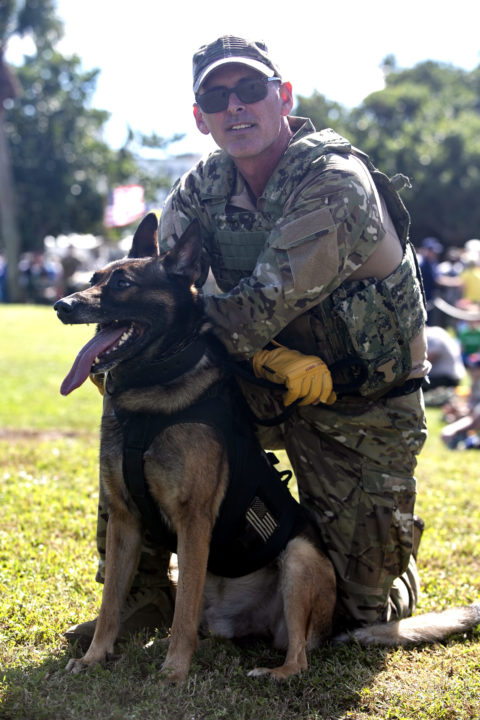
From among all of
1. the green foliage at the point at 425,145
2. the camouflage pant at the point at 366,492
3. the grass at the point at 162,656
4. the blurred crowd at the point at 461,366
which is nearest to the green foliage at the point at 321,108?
the green foliage at the point at 425,145

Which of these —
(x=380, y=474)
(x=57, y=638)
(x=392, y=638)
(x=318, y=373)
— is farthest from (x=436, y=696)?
(x=57, y=638)

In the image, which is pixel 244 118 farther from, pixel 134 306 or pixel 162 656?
pixel 162 656

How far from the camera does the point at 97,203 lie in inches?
1375

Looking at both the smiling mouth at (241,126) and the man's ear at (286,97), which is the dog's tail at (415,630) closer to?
the smiling mouth at (241,126)

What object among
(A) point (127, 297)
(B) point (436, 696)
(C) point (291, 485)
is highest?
(A) point (127, 297)

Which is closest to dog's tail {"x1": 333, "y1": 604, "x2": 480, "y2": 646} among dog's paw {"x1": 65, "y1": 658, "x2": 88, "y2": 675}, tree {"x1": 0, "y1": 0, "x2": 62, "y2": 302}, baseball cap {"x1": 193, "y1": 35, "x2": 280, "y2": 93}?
dog's paw {"x1": 65, "y1": 658, "x2": 88, "y2": 675}

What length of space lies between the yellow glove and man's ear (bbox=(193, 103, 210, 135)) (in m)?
1.14

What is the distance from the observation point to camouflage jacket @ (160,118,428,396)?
297 centimetres

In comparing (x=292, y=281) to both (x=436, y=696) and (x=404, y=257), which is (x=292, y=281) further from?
(x=436, y=696)

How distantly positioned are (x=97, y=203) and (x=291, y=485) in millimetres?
31544

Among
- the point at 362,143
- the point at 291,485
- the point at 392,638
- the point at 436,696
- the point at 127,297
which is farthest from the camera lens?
the point at 362,143

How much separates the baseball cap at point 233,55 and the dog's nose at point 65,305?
47.0 inches

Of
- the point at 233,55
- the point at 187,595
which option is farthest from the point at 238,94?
the point at 187,595

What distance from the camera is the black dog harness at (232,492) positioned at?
9.46ft
